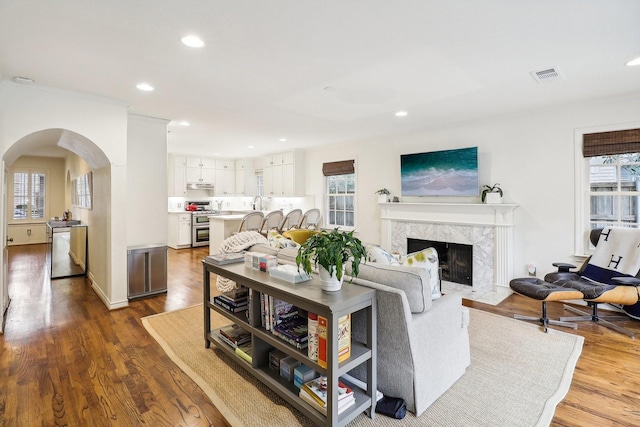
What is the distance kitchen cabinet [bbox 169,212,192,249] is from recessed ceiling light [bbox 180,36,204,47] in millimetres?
6232

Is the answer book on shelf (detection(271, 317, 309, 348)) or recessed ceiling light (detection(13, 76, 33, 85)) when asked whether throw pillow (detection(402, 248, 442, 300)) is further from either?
recessed ceiling light (detection(13, 76, 33, 85))

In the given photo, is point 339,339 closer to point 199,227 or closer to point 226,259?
point 226,259

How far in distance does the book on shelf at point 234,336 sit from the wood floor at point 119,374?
0.40 meters

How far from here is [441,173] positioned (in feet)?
16.3

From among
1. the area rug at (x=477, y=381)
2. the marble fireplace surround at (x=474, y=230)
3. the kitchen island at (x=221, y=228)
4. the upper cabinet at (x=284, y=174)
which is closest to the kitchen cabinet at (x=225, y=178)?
the upper cabinet at (x=284, y=174)

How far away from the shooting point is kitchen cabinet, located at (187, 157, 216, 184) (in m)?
8.27

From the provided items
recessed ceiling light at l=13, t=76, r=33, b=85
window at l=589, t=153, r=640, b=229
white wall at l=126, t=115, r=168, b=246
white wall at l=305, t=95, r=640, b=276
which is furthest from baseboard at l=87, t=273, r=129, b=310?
window at l=589, t=153, r=640, b=229

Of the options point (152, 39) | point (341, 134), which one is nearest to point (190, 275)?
point (341, 134)

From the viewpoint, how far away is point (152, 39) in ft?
7.38

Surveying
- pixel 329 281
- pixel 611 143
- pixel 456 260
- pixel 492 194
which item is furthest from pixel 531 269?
pixel 329 281

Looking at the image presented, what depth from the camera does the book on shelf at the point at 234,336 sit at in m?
2.53

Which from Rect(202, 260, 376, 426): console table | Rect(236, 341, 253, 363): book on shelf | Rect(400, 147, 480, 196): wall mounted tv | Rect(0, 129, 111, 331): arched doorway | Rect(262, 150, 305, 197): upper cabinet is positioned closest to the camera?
Rect(202, 260, 376, 426): console table

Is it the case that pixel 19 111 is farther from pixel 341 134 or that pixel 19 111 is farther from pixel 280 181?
pixel 280 181

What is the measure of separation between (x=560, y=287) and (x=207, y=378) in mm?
3385
